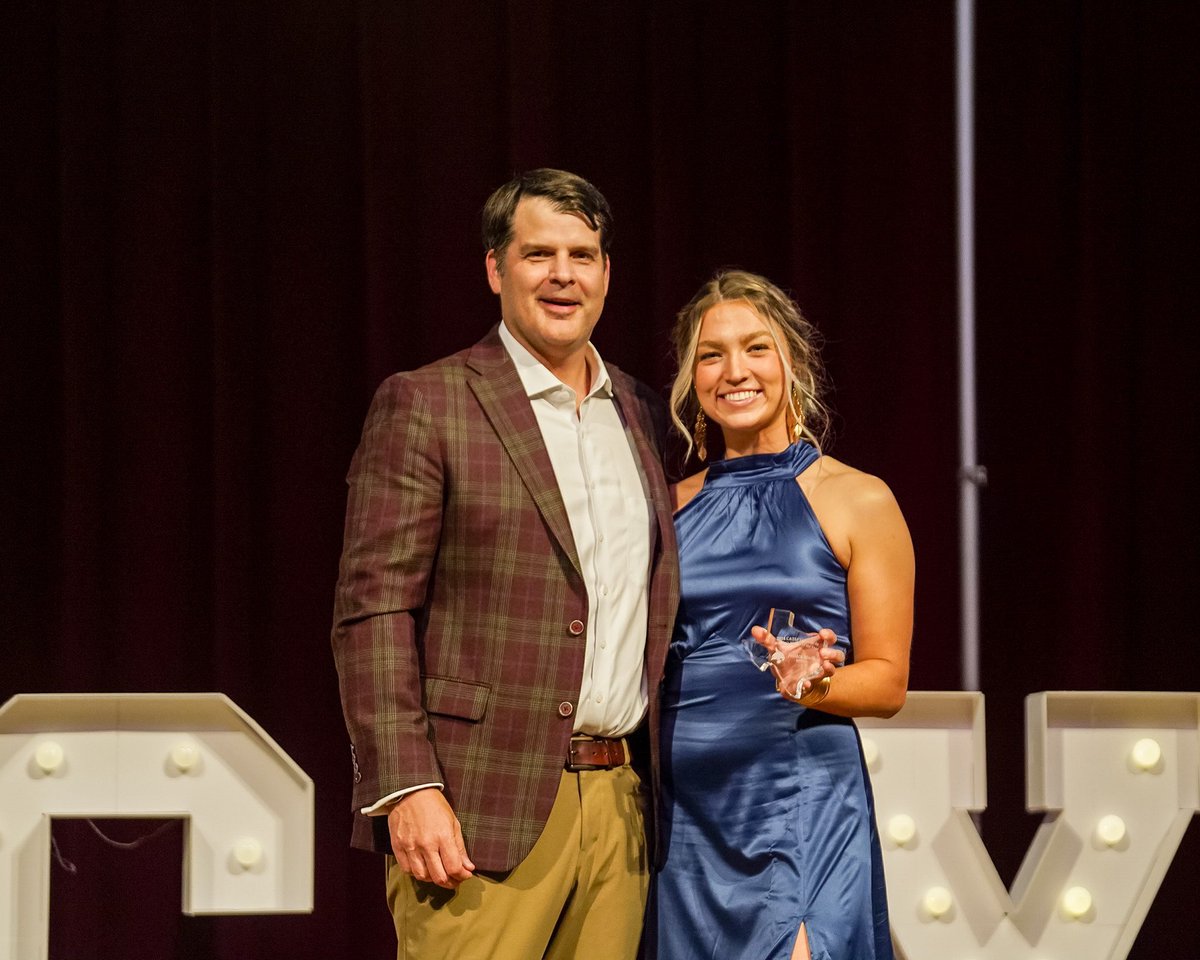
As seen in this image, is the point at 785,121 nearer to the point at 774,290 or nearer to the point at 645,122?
the point at 645,122

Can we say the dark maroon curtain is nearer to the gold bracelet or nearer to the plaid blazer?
the plaid blazer

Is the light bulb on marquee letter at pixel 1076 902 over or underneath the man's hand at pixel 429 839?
underneath

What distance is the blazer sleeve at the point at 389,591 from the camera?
2.04 metres

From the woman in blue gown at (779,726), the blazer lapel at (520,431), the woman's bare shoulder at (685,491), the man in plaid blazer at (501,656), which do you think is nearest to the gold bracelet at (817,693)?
the woman in blue gown at (779,726)

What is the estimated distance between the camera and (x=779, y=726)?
7.33ft

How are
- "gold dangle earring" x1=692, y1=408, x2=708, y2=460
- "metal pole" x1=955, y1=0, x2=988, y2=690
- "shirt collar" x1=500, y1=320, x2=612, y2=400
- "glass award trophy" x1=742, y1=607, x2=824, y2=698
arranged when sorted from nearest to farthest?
"glass award trophy" x1=742, y1=607, x2=824, y2=698 → "shirt collar" x1=500, y1=320, x2=612, y2=400 → "gold dangle earring" x1=692, y1=408, x2=708, y2=460 → "metal pole" x1=955, y1=0, x2=988, y2=690

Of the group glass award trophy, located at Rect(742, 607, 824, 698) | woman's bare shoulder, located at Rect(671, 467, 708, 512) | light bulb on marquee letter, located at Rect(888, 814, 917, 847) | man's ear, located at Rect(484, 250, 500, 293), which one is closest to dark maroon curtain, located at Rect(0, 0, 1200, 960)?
light bulb on marquee letter, located at Rect(888, 814, 917, 847)

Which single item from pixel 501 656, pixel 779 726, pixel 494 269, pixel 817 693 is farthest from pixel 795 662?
pixel 494 269

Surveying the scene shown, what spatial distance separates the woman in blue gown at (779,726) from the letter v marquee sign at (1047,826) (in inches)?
23.4

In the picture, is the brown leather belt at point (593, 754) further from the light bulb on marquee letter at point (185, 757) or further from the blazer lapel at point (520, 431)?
the light bulb on marquee letter at point (185, 757)

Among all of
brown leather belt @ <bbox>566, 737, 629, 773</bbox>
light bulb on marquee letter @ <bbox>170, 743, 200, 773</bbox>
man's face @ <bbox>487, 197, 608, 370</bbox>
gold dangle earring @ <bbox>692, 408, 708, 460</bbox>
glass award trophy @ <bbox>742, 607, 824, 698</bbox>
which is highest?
man's face @ <bbox>487, 197, 608, 370</bbox>

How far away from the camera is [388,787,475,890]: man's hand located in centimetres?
201

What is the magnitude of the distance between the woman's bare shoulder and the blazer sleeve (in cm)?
51

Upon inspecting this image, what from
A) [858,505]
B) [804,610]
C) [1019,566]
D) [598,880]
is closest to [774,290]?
[858,505]
